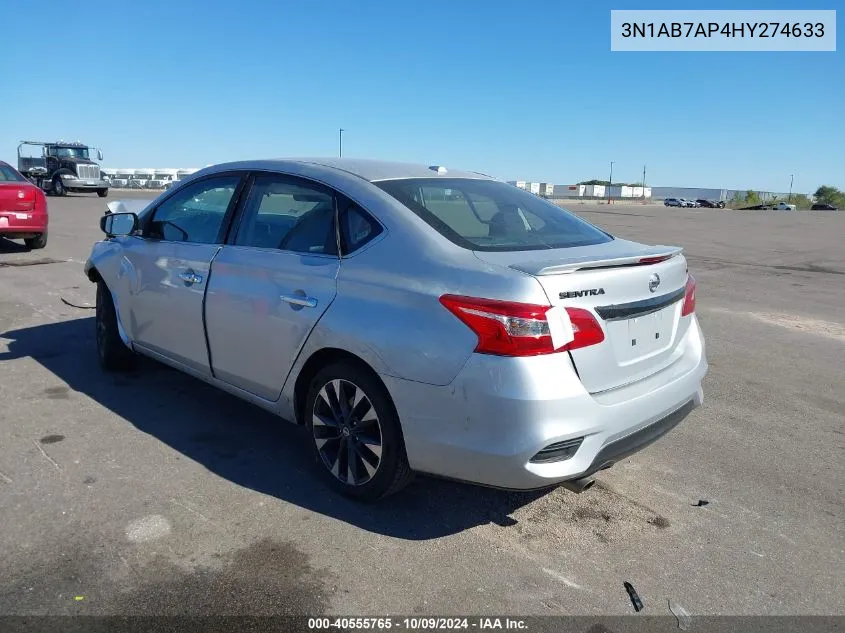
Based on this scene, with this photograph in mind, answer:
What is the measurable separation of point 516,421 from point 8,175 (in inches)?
468

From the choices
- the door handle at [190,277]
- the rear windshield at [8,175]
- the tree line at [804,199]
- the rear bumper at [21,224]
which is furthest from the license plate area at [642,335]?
the tree line at [804,199]

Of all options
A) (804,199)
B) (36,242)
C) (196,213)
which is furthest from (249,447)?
(804,199)

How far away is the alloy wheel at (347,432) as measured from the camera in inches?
124

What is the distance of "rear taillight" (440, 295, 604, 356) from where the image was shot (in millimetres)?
2643

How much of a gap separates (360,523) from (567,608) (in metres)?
1.03

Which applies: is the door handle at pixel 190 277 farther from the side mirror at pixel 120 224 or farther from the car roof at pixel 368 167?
the side mirror at pixel 120 224

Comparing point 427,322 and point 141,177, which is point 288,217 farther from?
point 141,177

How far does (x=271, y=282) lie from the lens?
140 inches

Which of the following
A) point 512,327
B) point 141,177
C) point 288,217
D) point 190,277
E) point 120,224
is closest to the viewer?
point 512,327

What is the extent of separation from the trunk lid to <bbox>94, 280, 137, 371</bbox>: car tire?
336 cm

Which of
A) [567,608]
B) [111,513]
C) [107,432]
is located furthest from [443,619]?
[107,432]

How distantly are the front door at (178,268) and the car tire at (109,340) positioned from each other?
0.32 metres

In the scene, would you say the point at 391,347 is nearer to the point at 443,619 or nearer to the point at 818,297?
the point at 443,619

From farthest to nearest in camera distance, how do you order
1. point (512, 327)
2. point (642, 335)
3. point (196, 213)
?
point (196, 213)
point (642, 335)
point (512, 327)
